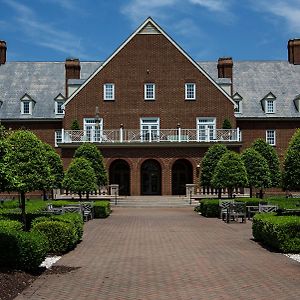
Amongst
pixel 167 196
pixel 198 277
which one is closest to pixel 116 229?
pixel 198 277

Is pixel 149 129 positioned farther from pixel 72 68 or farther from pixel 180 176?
pixel 72 68

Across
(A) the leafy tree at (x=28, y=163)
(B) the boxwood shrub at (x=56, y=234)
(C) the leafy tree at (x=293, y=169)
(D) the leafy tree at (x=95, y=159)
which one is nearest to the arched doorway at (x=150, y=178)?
(D) the leafy tree at (x=95, y=159)

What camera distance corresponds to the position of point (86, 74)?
5891 cm

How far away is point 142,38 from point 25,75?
14.6 meters

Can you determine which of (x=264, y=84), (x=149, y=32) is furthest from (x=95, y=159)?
(x=264, y=84)

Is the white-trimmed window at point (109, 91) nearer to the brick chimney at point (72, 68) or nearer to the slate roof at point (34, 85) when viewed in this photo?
the brick chimney at point (72, 68)

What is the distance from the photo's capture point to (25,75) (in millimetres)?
57562

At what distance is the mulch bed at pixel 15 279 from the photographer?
1035 cm

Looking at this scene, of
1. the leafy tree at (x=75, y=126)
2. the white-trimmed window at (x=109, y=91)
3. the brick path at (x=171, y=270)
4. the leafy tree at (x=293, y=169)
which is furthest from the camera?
the white-trimmed window at (x=109, y=91)

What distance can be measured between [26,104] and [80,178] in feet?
68.8

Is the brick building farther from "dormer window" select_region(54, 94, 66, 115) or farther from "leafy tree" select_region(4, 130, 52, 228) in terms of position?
"leafy tree" select_region(4, 130, 52, 228)

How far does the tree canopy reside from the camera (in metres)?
41.6

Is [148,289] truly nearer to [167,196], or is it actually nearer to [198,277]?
[198,277]

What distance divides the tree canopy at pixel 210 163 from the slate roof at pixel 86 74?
1149 cm
